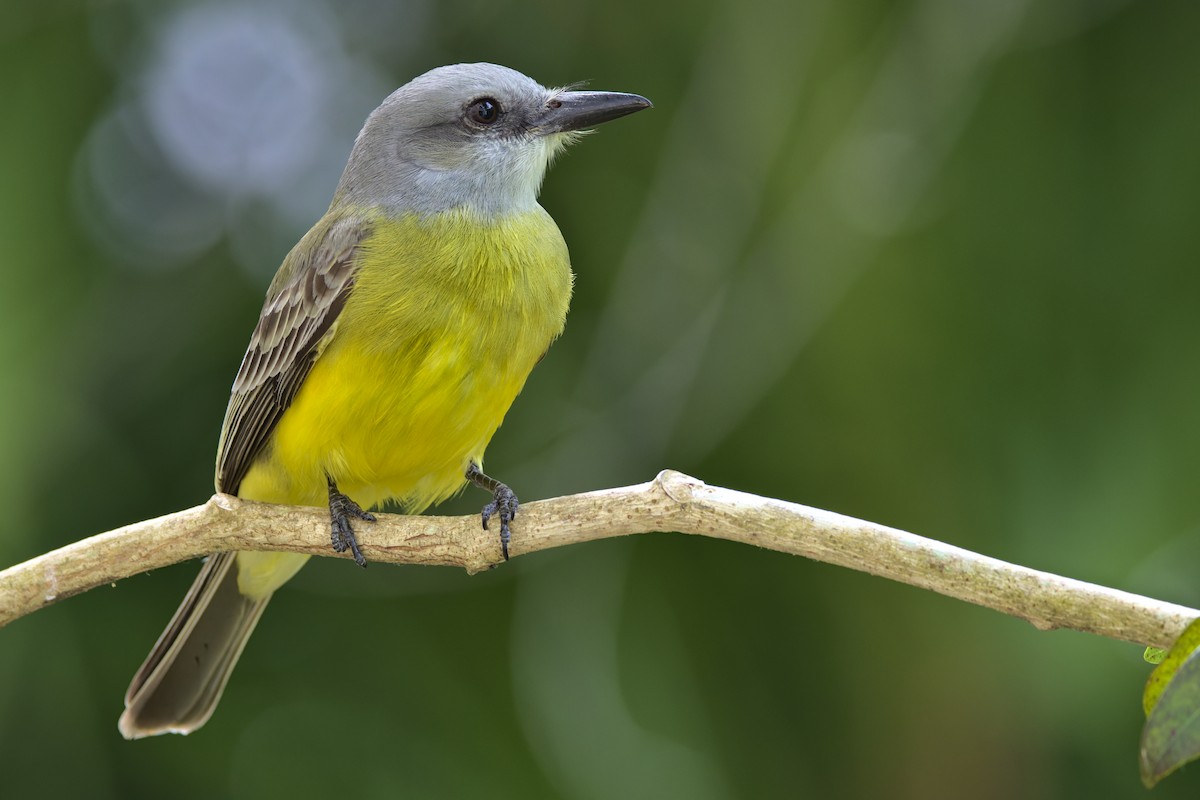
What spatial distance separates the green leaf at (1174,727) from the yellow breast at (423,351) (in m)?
2.07

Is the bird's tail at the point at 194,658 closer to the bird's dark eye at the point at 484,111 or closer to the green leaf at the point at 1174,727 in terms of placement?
the bird's dark eye at the point at 484,111

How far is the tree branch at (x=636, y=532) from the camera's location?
2.25 meters

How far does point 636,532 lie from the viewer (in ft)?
8.77

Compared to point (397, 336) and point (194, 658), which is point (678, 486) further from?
point (194, 658)

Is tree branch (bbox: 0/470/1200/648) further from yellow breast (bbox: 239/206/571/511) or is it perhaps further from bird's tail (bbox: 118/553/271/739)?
bird's tail (bbox: 118/553/271/739)

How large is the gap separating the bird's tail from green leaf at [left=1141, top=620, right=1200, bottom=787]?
2.89 metres

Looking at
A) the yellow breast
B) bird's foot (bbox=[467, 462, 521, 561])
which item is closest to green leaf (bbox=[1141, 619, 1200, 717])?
bird's foot (bbox=[467, 462, 521, 561])

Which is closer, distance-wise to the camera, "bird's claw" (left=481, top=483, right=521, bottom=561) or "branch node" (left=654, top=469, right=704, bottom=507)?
"branch node" (left=654, top=469, right=704, bottom=507)

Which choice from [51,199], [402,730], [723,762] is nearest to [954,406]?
[723,762]

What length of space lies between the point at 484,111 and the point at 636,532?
1717mm

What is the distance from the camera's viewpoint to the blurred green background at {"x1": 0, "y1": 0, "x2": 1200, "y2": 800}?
437 cm

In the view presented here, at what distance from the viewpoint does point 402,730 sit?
4.80 m

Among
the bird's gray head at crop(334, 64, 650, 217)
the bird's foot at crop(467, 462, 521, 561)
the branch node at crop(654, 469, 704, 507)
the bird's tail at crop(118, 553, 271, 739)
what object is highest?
the bird's gray head at crop(334, 64, 650, 217)

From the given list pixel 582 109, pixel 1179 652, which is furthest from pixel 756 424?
pixel 1179 652
